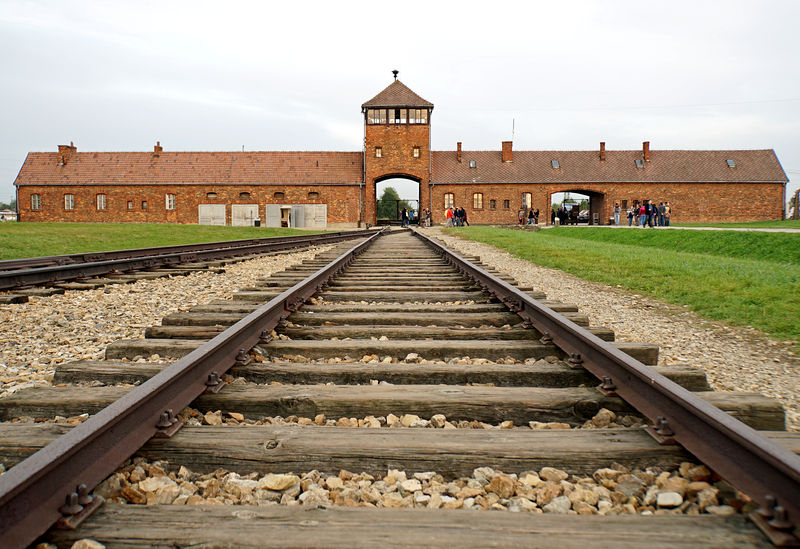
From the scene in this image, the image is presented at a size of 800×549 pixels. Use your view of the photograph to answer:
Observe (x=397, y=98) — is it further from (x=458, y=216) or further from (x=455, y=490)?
(x=455, y=490)

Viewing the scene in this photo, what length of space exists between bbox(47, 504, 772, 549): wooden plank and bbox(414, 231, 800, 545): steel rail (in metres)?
0.09

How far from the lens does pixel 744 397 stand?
7.24 ft

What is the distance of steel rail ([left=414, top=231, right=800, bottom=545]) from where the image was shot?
140cm

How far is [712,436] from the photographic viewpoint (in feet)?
5.79

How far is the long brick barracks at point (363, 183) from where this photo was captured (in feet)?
148

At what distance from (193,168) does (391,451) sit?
49571 millimetres

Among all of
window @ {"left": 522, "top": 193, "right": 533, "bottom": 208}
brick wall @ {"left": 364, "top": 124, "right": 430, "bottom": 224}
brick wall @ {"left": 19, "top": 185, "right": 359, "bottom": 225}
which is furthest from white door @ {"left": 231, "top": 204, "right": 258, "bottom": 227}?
window @ {"left": 522, "top": 193, "right": 533, "bottom": 208}

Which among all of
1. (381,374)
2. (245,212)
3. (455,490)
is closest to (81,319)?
(381,374)

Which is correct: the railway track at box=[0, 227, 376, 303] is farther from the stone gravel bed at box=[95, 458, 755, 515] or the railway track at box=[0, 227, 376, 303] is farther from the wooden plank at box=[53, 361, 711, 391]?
the stone gravel bed at box=[95, 458, 755, 515]

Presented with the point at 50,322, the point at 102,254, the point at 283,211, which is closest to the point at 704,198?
the point at 283,211

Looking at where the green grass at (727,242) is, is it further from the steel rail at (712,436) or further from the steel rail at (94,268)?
the steel rail at (94,268)

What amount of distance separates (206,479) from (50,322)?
148 inches

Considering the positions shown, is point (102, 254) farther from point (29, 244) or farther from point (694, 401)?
point (694, 401)

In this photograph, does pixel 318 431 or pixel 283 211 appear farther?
pixel 283 211
